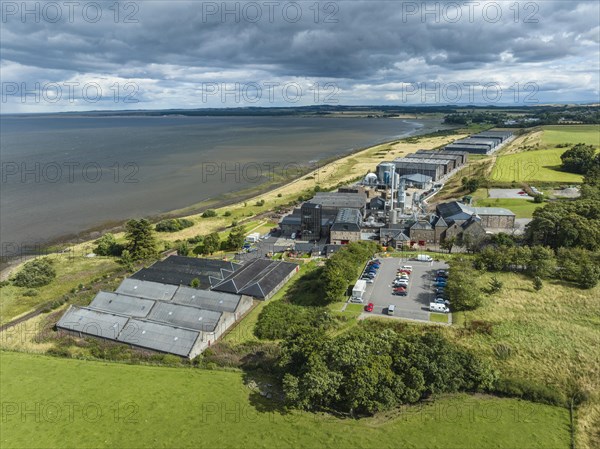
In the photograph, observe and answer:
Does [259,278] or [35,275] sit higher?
[259,278]

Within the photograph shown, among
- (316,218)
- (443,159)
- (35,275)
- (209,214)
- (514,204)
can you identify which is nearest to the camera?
(35,275)

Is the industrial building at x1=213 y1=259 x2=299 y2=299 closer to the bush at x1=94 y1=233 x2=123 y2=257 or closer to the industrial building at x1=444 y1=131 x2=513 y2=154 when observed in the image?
the bush at x1=94 y1=233 x2=123 y2=257

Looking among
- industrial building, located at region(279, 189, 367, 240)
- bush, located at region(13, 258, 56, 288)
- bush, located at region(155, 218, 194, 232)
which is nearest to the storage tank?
industrial building, located at region(279, 189, 367, 240)

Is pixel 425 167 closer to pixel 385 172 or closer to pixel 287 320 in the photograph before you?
pixel 385 172

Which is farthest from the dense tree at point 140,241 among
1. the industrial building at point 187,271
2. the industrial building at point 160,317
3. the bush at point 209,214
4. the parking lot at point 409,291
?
the parking lot at point 409,291

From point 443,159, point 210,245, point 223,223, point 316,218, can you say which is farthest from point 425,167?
point 210,245

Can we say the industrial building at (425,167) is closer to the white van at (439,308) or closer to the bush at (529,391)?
the white van at (439,308)

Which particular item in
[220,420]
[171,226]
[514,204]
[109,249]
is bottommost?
[220,420]
